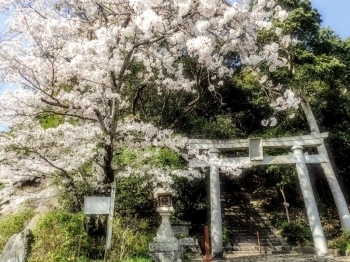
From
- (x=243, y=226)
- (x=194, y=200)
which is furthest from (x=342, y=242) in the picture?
(x=194, y=200)

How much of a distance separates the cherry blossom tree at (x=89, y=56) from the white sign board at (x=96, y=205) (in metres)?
0.75

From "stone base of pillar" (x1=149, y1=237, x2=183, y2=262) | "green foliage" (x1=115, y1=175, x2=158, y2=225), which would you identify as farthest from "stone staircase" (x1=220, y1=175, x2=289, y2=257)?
"stone base of pillar" (x1=149, y1=237, x2=183, y2=262)

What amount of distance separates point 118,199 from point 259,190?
1033 centimetres

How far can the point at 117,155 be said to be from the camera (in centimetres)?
945

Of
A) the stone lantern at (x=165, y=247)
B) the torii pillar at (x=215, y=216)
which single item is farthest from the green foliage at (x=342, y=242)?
the stone lantern at (x=165, y=247)

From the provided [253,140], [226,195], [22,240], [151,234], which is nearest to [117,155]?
[151,234]

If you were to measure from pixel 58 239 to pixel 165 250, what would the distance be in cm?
208

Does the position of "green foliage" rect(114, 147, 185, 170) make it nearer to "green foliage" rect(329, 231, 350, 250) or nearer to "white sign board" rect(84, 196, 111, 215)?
"white sign board" rect(84, 196, 111, 215)

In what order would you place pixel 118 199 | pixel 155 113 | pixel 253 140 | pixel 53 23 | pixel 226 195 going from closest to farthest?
pixel 53 23
pixel 118 199
pixel 253 140
pixel 155 113
pixel 226 195

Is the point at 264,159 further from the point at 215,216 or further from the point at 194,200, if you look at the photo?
the point at 194,200

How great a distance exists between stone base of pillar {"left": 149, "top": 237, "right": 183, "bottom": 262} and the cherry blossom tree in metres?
1.87

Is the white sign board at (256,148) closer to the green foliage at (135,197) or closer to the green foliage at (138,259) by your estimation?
the green foliage at (135,197)

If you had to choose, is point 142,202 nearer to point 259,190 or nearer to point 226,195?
point 226,195

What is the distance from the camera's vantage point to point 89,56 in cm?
586
